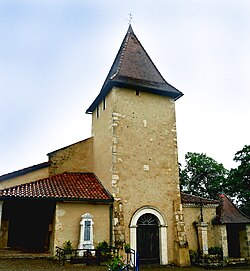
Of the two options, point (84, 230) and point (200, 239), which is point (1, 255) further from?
point (200, 239)

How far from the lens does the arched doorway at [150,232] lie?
13.9m

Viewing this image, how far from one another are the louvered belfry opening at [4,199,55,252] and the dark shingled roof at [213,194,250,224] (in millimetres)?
8918

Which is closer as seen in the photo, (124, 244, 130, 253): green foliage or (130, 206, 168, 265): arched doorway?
(124, 244, 130, 253): green foliage

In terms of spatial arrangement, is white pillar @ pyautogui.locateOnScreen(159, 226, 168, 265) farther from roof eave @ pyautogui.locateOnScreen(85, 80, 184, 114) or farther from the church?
roof eave @ pyautogui.locateOnScreen(85, 80, 184, 114)

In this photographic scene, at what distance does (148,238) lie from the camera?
46.9 feet

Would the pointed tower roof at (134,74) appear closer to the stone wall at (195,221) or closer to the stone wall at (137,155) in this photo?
the stone wall at (137,155)

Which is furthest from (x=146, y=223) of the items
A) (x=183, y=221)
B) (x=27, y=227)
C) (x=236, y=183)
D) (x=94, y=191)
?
(x=236, y=183)

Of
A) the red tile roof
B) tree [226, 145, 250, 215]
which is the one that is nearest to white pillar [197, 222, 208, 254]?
the red tile roof

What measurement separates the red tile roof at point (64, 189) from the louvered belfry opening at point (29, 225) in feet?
3.83

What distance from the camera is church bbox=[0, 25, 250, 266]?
44.0 feet

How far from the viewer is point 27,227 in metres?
15.8

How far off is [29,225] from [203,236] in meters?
8.96

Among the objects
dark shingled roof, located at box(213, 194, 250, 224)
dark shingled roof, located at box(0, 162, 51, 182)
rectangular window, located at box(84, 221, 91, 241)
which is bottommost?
rectangular window, located at box(84, 221, 91, 241)

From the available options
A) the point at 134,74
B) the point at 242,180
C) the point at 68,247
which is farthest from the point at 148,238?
the point at 242,180
